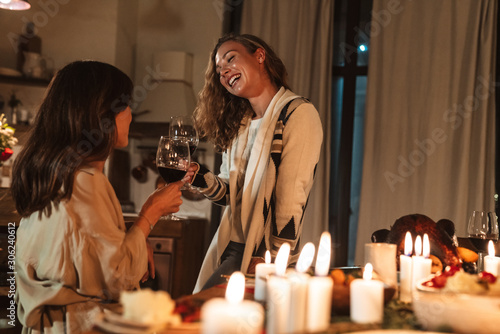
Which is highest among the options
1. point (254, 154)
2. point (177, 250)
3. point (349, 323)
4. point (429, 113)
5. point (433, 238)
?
point (429, 113)

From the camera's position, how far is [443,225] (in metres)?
1.68

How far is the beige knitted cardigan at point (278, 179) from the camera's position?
195cm

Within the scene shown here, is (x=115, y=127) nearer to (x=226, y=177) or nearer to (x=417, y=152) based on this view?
(x=226, y=177)

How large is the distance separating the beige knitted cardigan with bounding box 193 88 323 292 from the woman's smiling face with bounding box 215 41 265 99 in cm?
15

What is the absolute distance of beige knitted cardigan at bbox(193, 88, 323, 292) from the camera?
1953 millimetres

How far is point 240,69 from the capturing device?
2.22 m

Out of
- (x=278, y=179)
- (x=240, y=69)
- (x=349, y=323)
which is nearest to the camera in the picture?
(x=349, y=323)

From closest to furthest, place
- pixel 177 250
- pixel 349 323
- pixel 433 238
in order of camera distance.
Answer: pixel 349 323, pixel 433 238, pixel 177 250

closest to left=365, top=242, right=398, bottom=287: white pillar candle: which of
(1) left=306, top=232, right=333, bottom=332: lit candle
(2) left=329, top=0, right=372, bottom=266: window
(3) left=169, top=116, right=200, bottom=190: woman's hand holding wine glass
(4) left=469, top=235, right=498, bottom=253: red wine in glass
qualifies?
(1) left=306, top=232, right=333, bottom=332: lit candle

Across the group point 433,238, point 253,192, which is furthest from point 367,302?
point 253,192

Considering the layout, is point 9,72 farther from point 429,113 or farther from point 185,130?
point 429,113

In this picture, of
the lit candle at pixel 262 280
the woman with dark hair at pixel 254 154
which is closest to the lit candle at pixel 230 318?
the lit candle at pixel 262 280

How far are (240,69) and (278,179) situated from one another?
56cm

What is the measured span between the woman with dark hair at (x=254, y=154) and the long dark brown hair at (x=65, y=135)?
2.57 feet
